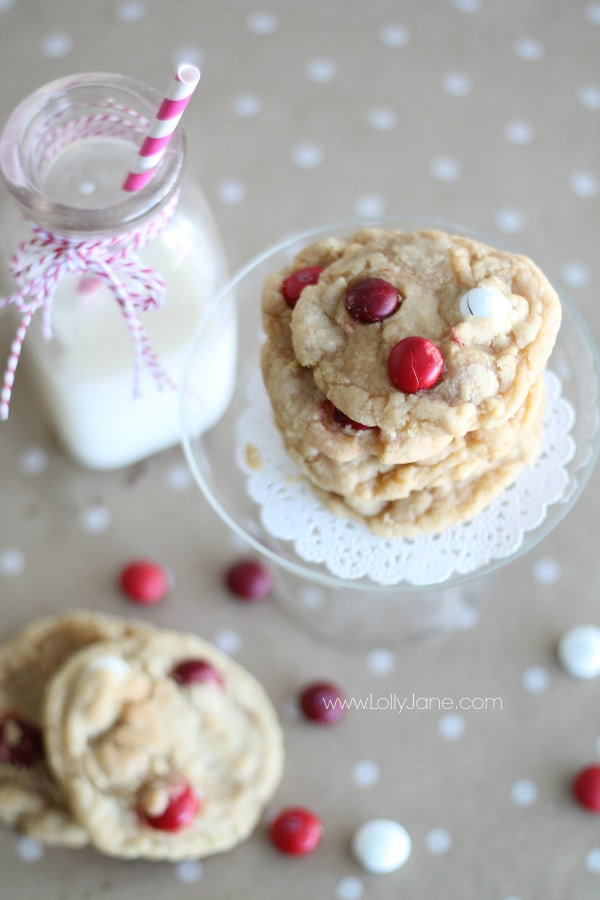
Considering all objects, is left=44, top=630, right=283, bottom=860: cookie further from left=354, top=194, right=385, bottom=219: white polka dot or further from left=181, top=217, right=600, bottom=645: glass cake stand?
left=354, top=194, right=385, bottom=219: white polka dot

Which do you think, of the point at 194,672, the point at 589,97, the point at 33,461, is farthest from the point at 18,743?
the point at 589,97

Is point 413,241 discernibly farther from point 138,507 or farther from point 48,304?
point 138,507

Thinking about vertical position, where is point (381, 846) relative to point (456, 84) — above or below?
below

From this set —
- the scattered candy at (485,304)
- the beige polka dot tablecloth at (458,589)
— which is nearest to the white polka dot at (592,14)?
the beige polka dot tablecloth at (458,589)

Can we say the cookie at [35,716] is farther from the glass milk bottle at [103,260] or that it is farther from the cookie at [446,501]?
the cookie at [446,501]

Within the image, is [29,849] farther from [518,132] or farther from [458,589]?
[518,132]

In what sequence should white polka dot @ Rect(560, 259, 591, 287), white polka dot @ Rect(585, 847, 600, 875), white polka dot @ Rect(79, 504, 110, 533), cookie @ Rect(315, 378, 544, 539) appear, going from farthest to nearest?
white polka dot @ Rect(560, 259, 591, 287) → white polka dot @ Rect(79, 504, 110, 533) → white polka dot @ Rect(585, 847, 600, 875) → cookie @ Rect(315, 378, 544, 539)

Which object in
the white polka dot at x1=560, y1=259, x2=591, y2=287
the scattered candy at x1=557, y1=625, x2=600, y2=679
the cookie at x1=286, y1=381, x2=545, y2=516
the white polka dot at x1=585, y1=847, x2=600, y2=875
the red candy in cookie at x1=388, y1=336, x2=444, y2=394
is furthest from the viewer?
the white polka dot at x1=560, y1=259, x2=591, y2=287

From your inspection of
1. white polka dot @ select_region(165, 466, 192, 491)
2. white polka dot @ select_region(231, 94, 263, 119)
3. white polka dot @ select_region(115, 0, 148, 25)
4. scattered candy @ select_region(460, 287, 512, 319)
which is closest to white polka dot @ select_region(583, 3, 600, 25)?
white polka dot @ select_region(231, 94, 263, 119)
